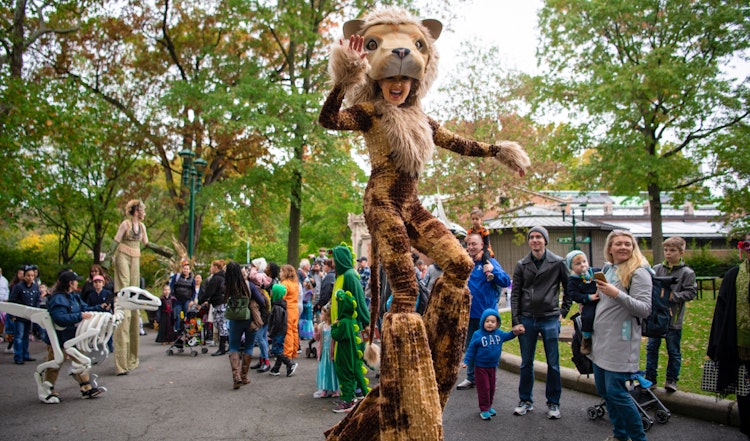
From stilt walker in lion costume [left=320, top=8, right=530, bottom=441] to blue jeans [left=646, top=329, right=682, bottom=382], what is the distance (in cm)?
373

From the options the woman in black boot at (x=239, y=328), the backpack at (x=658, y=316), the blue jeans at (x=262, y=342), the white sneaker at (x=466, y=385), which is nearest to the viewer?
the backpack at (x=658, y=316)

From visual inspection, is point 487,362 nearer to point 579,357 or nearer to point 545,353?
point 545,353

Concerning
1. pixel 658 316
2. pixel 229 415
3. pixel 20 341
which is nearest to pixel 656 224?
pixel 658 316

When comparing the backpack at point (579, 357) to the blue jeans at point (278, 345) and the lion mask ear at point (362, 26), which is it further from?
the blue jeans at point (278, 345)

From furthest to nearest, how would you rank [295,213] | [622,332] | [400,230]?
[295,213] < [622,332] < [400,230]

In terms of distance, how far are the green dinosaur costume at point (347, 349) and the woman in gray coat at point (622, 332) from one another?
2.63 metres

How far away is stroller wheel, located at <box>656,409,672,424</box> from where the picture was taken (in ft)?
16.4

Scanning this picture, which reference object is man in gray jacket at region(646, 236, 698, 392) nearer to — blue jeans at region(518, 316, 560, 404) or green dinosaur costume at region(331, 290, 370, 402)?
blue jeans at region(518, 316, 560, 404)

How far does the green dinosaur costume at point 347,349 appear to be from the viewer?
587 cm

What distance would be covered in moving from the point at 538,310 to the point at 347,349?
216 centimetres

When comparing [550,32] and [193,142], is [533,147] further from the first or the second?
[193,142]

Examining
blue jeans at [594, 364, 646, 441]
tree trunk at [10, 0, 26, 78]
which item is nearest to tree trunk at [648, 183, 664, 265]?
blue jeans at [594, 364, 646, 441]

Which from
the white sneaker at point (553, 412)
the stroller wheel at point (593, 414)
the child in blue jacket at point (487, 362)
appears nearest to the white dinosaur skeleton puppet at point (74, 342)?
the child in blue jacket at point (487, 362)

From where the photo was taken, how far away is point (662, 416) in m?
5.03
